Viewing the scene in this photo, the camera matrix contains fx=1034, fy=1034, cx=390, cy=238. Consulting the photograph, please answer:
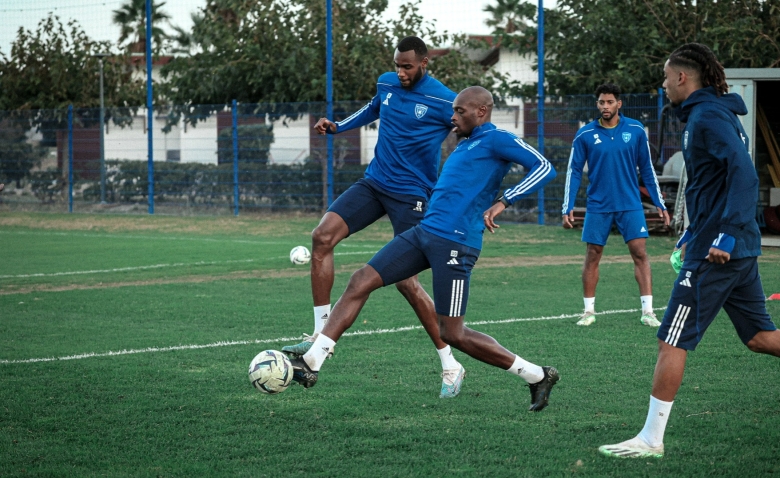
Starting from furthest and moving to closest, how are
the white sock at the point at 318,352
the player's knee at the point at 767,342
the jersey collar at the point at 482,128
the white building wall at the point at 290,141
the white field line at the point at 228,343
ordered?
the white building wall at the point at 290,141 → the white field line at the point at 228,343 → the jersey collar at the point at 482,128 → the white sock at the point at 318,352 → the player's knee at the point at 767,342

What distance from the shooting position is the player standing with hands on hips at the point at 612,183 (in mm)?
9906

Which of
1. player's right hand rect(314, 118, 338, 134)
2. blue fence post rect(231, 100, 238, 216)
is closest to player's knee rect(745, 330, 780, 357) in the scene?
player's right hand rect(314, 118, 338, 134)

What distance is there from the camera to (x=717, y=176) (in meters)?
5.09

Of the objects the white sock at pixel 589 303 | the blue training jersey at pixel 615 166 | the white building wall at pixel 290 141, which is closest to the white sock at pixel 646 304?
the white sock at pixel 589 303

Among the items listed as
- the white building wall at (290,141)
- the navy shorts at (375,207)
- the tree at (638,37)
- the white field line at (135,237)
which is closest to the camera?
the navy shorts at (375,207)

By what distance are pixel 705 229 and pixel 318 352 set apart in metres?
2.28

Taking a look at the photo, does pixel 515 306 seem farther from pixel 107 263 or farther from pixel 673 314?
pixel 107 263

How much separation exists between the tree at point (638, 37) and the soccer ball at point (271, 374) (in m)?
17.1

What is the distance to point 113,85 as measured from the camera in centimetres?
3353

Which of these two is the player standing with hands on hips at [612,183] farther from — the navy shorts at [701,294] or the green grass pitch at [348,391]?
the navy shorts at [701,294]

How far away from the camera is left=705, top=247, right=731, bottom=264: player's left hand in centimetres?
489

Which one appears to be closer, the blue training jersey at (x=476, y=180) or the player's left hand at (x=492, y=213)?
the player's left hand at (x=492, y=213)

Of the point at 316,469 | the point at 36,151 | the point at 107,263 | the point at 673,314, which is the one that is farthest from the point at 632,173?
the point at 36,151

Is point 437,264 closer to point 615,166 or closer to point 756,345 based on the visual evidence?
point 756,345
